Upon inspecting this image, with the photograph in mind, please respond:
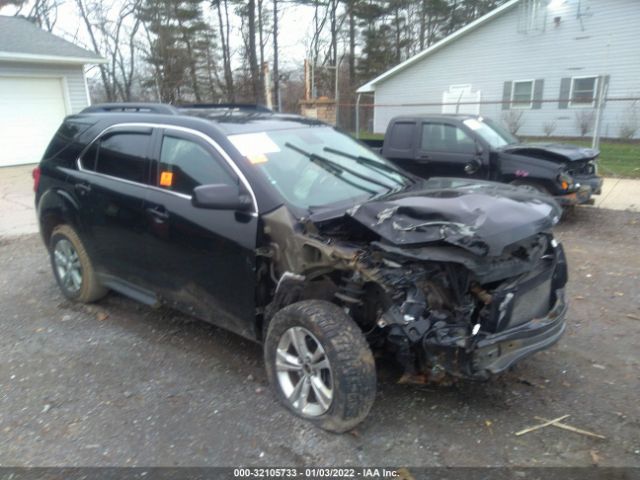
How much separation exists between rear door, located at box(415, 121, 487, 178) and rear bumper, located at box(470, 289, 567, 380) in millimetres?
5276

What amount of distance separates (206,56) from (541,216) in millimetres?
30772

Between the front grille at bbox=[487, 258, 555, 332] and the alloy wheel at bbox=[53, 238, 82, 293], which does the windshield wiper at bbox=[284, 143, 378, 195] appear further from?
the alloy wheel at bbox=[53, 238, 82, 293]

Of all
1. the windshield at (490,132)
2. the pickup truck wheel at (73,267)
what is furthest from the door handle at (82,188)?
the windshield at (490,132)

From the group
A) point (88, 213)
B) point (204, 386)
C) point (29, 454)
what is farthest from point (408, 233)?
point (88, 213)

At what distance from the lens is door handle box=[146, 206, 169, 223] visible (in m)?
3.76

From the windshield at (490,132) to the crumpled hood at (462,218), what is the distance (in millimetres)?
5118

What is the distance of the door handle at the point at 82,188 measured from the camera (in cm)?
446

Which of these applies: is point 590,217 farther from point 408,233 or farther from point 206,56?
point 206,56

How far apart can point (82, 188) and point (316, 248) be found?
2.55 metres

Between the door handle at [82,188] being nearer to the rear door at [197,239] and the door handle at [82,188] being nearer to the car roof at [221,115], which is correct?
the car roof at [221,115]

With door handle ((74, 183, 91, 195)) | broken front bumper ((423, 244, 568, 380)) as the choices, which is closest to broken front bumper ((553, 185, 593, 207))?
broken front bumper ((423, 244, 568, 380))

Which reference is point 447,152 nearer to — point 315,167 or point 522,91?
point 315,167

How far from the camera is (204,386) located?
3.54m

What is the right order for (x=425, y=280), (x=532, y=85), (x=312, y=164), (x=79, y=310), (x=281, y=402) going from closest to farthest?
1. (x=425, y=280)
2. (x=281, y=402)
3. (x=312, y=164)
4. (x=79, y=310)
5. (x=532, y=85)
